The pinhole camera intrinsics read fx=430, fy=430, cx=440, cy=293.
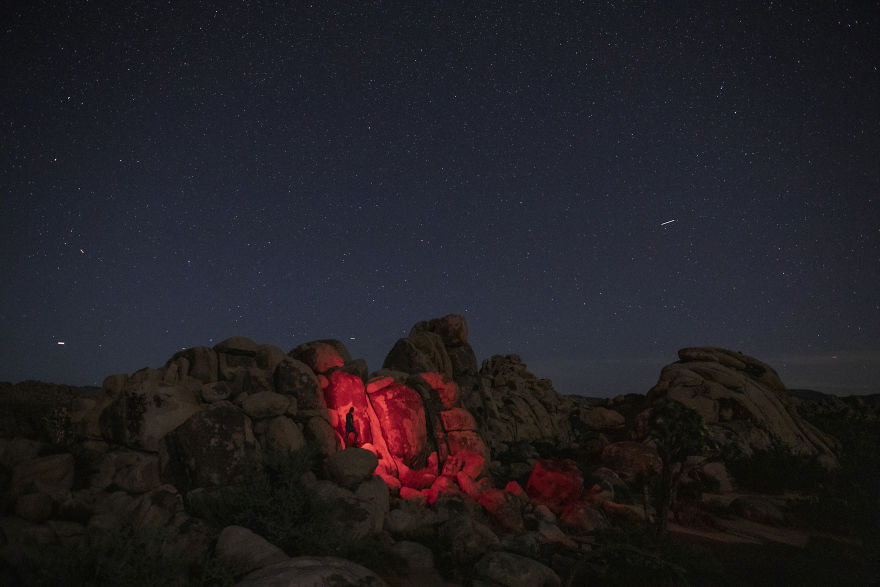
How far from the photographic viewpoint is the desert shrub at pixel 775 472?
23.8 metres

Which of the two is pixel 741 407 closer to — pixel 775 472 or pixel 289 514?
pixel 775 472

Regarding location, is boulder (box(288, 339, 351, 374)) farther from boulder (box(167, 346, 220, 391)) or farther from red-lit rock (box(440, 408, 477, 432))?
red-lit rock (box(440, 408, 477, 432))

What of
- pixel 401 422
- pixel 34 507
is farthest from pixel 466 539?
pixel 34 507

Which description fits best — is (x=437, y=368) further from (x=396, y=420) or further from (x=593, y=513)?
(x=593, y=513)

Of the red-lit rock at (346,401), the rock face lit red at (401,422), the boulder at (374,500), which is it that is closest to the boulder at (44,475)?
the boulder at (374,500)

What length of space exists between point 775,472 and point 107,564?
1192 inches

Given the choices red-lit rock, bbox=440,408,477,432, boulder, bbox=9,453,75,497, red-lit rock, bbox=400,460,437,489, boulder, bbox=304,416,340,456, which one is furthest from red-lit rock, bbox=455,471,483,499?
boulder, bbox=9,453,75,497

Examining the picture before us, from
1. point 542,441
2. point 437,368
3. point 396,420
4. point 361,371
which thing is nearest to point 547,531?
point 396,420

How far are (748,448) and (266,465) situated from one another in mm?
30501

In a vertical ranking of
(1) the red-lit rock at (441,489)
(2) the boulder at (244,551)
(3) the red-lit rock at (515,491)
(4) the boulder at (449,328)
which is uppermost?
(4) the boulder at (449,328)

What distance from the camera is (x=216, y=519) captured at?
11.0 meters

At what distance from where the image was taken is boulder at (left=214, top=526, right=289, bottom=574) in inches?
348

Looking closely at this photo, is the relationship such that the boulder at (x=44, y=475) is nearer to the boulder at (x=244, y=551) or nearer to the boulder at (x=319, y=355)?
the boulder at (x=244, y=551)

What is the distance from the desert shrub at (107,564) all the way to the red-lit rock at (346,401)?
8.61 metres
